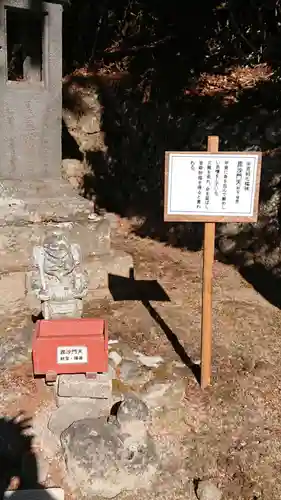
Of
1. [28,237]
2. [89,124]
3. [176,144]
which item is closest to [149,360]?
[28,237]

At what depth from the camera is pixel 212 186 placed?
4.10 metres

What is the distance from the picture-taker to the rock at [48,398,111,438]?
3753 millimetres

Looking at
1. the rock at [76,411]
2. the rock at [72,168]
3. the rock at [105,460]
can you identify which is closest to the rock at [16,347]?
the rock at [76,411]

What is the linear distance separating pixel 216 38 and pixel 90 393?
31.0 feet

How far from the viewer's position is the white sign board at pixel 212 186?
4066mm

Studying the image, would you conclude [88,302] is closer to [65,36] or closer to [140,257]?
[140,257]

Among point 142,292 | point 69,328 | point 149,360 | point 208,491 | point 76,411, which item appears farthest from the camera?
point 142,292

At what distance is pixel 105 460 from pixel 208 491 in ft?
2.39

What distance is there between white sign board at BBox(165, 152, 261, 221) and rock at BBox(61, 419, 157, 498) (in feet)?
5.82

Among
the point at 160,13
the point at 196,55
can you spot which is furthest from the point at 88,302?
the point at 160,13

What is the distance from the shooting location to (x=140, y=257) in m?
7.85

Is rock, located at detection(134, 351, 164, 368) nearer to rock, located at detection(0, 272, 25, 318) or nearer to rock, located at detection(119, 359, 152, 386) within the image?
rock, located at detection(119, 359, 152, 386)

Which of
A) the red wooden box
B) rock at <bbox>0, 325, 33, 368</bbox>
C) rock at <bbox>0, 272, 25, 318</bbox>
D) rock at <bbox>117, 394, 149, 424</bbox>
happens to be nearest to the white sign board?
the red wooden box

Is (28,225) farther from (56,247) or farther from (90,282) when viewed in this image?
(56,247)
